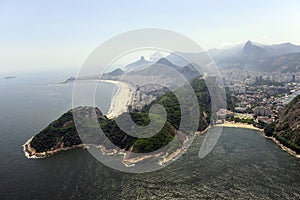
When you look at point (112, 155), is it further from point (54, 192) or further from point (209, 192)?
point (209, 192)

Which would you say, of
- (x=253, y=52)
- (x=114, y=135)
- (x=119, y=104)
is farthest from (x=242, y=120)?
(x=253, y=52)

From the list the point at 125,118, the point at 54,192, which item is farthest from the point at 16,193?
the point at 125,118

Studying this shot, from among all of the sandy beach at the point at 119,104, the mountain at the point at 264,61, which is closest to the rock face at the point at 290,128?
the sandy beach at the point at 119,104

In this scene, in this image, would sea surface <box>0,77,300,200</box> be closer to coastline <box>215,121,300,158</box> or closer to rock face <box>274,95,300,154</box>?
coastline <box>215,121,300,158</box>

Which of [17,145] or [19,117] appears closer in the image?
[17,145]

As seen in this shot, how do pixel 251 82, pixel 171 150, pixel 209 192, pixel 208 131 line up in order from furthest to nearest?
pixel 251 82 → pixel 208 131 → pixel 171 150 → pixel 209 192

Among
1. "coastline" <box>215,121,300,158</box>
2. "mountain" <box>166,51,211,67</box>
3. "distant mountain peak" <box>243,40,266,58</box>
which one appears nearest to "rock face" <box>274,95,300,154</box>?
"coastline" <box>215,121,300,158</box>

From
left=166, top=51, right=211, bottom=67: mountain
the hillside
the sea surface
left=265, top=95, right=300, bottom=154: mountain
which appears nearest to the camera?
Result: left=166, top=51, right=211, bottom=67: mountain
